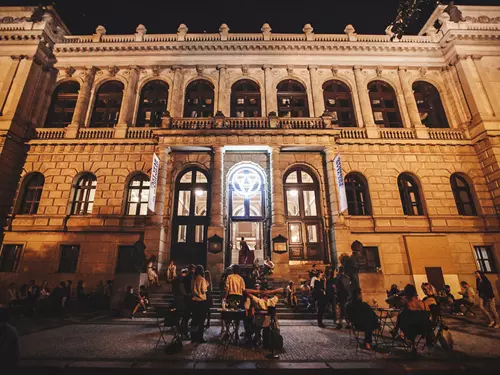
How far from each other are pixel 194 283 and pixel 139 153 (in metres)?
13.4

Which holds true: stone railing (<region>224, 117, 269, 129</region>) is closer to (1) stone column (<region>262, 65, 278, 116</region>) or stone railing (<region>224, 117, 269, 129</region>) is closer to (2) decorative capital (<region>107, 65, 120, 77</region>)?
(1) stone column (<region>262, 65, 278, 116</region>)

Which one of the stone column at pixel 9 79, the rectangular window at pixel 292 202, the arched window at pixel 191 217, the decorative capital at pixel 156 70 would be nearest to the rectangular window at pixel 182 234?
the arched window at pixel 191 217

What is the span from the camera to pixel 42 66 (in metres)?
19.4

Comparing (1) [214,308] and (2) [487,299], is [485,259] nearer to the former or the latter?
(2) [487,299]

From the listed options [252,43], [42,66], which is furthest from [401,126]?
[42,66]

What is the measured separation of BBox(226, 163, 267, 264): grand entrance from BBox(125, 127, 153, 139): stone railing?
650 centimetres

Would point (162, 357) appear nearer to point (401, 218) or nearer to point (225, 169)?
point (225, 169)

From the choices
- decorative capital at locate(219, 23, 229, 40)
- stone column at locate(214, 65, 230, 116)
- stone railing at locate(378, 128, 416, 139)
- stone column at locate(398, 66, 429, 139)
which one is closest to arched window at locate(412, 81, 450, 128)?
stone column at locate(398, 66, 429, 139)

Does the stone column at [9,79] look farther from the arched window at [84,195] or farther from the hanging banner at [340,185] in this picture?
the hanging banner at [340,185]

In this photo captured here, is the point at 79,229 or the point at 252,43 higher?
the point at 252,43

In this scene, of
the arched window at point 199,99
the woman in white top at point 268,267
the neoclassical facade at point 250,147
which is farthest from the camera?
the arched window at point 199,99

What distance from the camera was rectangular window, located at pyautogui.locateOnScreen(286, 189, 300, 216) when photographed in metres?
17.4

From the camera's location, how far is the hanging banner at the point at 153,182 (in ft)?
49.6

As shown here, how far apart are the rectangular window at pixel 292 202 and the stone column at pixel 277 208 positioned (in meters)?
0.86
